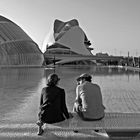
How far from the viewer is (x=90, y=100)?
11.5 ft

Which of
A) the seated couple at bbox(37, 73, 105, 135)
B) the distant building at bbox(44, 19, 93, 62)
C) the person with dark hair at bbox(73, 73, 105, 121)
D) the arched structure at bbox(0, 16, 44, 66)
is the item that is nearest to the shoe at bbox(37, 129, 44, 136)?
the seated couple at bbox(37, 73, 105, 135)

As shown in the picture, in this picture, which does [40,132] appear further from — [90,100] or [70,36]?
[70,36]

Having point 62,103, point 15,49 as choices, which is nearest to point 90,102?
point 62,103

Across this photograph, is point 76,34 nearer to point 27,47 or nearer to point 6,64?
point 27,47

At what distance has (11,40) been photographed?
1652 inches

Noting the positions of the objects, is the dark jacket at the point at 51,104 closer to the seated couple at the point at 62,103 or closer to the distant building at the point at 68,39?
the seated couple at the point at 62,103

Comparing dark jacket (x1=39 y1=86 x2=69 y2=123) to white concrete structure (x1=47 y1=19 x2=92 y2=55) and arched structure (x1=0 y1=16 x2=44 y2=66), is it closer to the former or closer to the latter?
arched structure (x1=0 y1=16 x2=44 y2=66)

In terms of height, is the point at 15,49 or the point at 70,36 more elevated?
the point at 70,36

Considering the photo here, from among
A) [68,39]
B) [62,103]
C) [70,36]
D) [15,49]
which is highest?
[70,36]

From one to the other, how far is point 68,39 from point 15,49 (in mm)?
46564

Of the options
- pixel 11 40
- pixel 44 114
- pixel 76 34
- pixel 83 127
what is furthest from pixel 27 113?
pixel 76 34

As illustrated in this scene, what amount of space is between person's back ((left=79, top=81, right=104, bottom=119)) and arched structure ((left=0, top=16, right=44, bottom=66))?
3684cm

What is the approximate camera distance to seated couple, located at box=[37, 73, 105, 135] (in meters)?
3.39

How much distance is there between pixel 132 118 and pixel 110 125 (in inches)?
23.6
